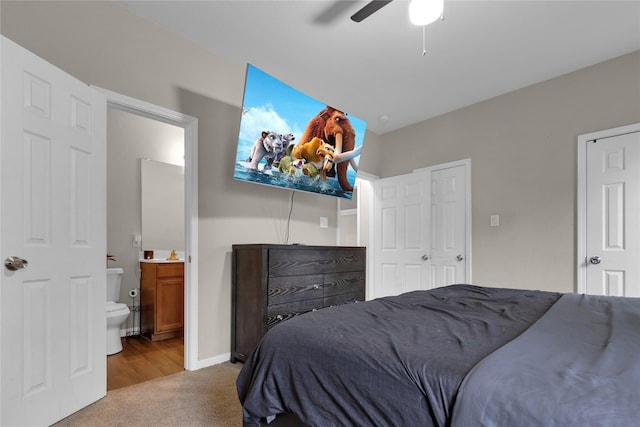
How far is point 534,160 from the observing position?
10.7 feet

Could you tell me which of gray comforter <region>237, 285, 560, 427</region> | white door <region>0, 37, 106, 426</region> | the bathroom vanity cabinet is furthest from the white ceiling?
the bathroom vanity cabinet

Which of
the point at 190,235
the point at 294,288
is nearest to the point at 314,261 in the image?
the point at 294,288

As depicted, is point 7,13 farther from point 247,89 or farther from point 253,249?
point 253,249

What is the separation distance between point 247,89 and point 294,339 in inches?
77.5

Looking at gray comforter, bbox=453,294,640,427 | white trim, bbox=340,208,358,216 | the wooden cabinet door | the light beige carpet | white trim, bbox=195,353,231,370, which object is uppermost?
white trim, bbox=340,208,358,216

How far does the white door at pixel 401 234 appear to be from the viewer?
4.00 metres

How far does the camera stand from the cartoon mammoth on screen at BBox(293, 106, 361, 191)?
3.04m

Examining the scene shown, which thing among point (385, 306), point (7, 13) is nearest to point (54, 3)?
point (7, 13)

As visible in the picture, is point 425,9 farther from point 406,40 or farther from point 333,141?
point 333,141

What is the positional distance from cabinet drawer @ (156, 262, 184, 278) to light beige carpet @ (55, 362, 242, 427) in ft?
4.19

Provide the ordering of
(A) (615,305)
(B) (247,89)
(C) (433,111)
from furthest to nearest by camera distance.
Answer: (C) (433,111)
(B) (247,89)
(A) (615,305)

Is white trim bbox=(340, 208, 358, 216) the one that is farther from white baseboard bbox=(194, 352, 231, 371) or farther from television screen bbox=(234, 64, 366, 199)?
white baseboard bbox=(194, 352, 231, 371)

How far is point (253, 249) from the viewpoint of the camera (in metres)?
2.65

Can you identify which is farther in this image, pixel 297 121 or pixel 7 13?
pixel 297 121
